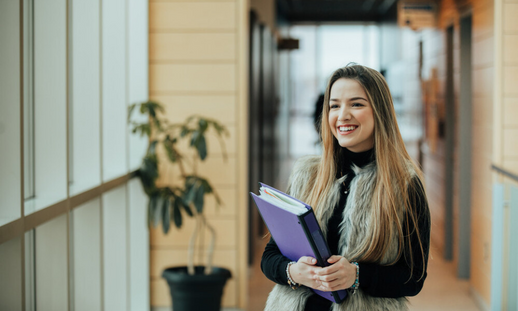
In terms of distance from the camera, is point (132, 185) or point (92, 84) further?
point (132, 185)

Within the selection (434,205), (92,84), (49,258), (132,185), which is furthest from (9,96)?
(434,205)

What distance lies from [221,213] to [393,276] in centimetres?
261

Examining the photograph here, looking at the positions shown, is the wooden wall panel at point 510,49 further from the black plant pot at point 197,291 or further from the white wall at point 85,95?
the white wall at point 85,95

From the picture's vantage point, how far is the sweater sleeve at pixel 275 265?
161 centimetres

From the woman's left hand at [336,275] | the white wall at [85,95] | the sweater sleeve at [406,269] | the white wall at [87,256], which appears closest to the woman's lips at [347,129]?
the sweater sleeve at [406,269]

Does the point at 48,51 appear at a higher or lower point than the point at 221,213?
higher

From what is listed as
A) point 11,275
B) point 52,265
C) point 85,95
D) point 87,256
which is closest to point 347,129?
point 11,275

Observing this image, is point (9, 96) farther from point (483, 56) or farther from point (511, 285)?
point (483, 56)

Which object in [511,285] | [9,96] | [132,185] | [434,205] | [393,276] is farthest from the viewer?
[434,205]

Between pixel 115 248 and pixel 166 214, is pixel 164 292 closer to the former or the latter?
pixel 115 248

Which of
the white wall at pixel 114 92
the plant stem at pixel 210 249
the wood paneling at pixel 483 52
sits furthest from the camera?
the wood paneling at pixel 483 52

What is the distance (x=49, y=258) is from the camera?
2484mm

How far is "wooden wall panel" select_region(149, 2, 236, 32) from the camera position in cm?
398

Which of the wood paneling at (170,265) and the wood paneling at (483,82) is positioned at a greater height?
the wood paneling at (483,82)
